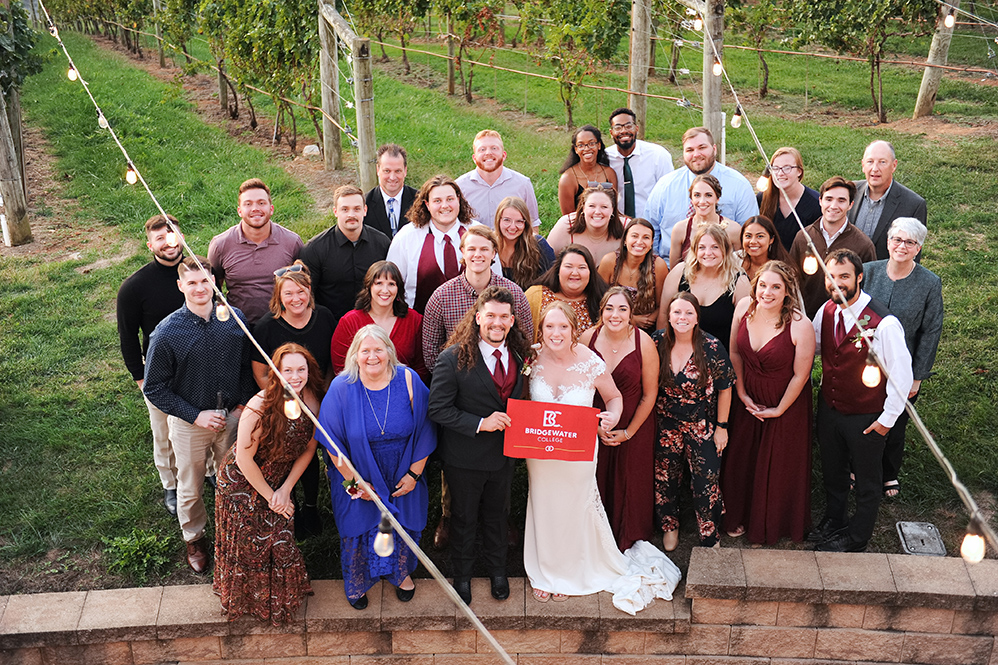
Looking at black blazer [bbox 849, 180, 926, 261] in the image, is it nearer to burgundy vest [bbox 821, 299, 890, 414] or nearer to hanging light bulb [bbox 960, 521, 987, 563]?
burgundy vest [bbox 821, 299, 890, 414]

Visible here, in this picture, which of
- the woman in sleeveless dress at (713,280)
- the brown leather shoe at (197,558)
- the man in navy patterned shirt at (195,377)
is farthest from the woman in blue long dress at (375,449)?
the woman in sleeveless dress at (713,280)

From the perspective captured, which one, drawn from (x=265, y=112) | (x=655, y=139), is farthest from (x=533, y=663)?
(x=265, y=112)

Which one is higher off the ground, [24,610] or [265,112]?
[265,112]

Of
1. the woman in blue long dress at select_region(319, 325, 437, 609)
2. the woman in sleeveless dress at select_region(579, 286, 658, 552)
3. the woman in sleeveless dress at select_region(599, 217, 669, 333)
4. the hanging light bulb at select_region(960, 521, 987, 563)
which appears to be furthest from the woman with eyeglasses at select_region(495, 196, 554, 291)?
the hanging light bulb at select_region(960, 521, 987, 563)

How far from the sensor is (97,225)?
10.8 metres

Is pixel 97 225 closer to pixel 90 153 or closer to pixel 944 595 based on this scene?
pixel 90 153

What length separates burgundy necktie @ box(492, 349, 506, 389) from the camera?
15.3ft

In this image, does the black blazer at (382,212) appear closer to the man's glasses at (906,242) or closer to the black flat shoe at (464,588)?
the black flat shoe at (464,588)

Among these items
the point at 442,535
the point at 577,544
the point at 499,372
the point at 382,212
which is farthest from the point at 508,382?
the point at 382,212

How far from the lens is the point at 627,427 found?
199 inches

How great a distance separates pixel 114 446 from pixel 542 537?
333cm

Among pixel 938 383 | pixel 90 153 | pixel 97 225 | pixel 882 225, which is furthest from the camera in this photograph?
pixel 90 153

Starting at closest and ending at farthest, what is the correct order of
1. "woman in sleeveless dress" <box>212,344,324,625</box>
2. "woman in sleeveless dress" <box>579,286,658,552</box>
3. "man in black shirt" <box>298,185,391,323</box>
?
1. "woman in sleeveless dress" <box>212,344,324,625</box>
2. "woman in sleeveless dress" <box>579,286,658,552</box>
3. "man in black shirt" <box>298,185,391,323</box>

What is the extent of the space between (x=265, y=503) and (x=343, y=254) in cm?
175
